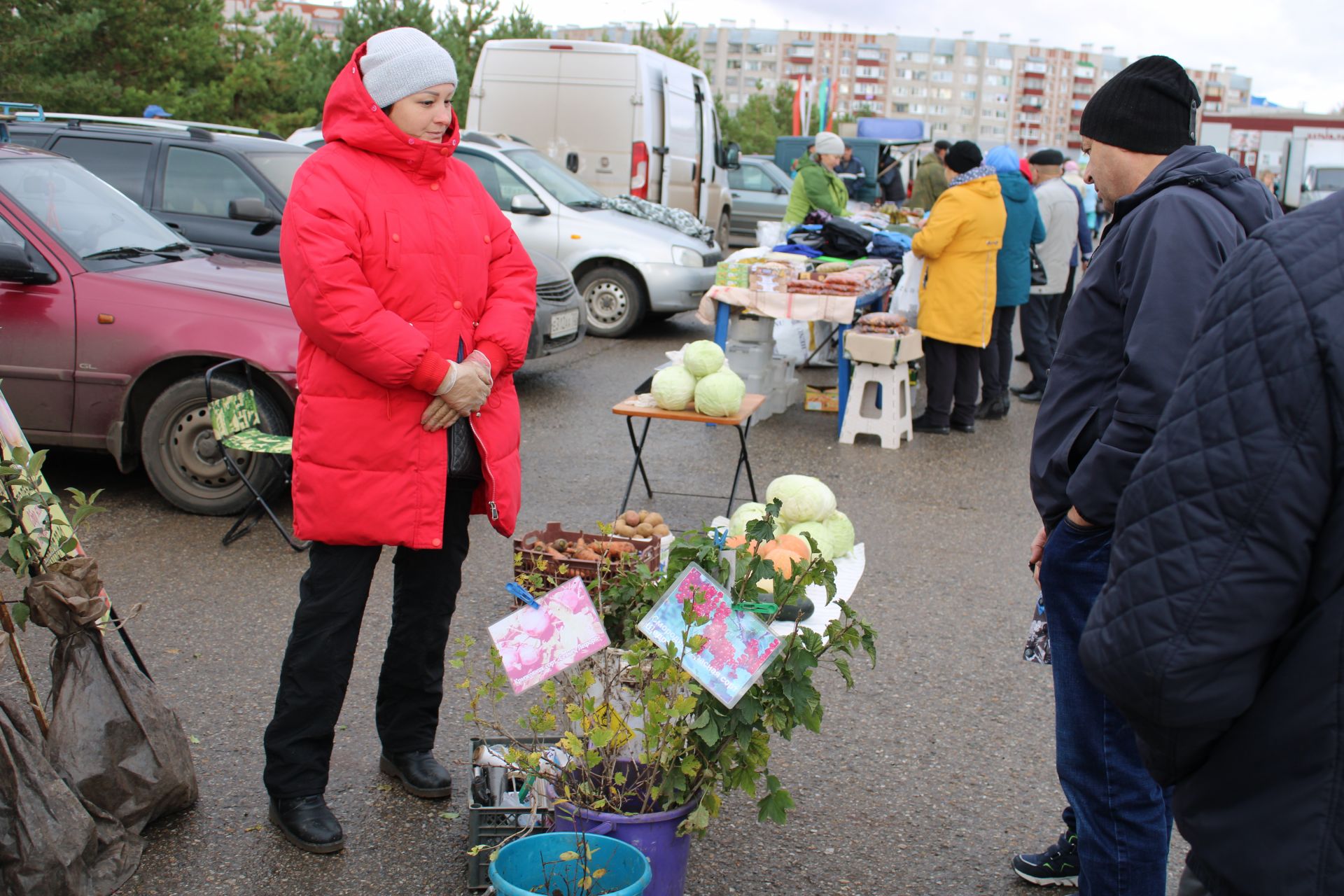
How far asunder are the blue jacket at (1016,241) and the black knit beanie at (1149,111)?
610 centimetres

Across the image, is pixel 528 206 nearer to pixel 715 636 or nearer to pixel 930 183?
pixel 930 183

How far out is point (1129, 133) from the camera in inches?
101

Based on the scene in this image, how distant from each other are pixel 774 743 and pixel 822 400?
5438mm

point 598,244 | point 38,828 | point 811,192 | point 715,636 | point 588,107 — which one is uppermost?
point 588,107

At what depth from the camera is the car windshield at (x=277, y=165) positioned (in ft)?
25.9

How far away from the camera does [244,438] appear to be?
215 inches

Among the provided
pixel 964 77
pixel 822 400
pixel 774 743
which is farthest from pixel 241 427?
pixel 964 77

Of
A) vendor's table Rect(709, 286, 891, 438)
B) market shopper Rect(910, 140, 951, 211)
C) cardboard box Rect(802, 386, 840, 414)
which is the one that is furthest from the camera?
market shopper Rect(910, 140, 951, 211)

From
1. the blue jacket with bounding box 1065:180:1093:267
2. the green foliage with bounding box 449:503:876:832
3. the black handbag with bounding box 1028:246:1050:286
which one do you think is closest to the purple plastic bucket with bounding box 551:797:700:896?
the green foliage with bounding box 449:503:876:832

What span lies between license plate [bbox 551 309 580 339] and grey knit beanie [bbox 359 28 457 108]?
19.4ft

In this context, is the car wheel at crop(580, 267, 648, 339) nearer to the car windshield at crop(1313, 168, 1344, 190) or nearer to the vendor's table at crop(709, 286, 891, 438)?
the vendor's table at crop(709, 286, 891, 438)

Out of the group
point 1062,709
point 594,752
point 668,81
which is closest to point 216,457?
point 594,752

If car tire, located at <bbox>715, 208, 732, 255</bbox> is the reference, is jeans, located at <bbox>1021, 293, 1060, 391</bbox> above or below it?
below

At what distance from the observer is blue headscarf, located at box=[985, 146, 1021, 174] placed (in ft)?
28.3
